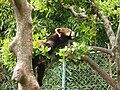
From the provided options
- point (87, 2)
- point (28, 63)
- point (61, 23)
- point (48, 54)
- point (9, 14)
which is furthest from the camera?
point (9, 14)

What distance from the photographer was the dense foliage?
7.37ft

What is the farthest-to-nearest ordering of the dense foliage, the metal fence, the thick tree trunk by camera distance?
the metal fence < the dense foliage < the thick tree trunk

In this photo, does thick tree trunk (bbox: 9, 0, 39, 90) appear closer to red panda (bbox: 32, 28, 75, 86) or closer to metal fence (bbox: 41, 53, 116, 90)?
red panda (bbox: 32, 28, 75, 86)

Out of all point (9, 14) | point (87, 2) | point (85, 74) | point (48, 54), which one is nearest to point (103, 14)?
point (87, 2)

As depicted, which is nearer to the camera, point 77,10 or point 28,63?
point 28,63

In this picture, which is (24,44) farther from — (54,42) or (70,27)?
(70,27)

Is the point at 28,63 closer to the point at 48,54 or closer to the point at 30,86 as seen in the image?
the point at 30,86

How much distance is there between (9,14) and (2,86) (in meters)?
0.75

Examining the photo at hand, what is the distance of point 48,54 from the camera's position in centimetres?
217

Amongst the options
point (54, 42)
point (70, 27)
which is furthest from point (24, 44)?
point (70, 27)

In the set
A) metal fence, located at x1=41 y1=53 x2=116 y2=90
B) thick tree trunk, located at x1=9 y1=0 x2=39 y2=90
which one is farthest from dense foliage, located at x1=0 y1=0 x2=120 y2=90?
thick tree trunk, located at x1=9 y1=0 x2=39 y2=90

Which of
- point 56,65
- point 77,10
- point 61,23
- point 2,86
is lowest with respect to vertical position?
point 2,86

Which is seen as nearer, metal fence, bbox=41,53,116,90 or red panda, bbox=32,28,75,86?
red panda, bbox=32,28,75,86

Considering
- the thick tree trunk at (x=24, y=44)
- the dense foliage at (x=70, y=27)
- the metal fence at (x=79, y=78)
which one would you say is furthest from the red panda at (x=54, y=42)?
the metal fence at (x=79, y=78)
